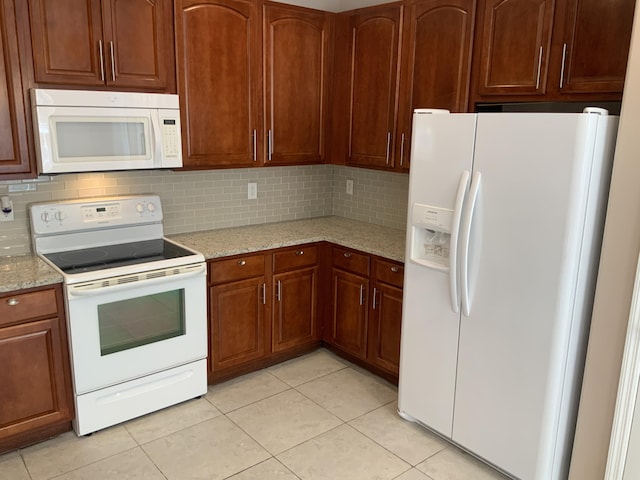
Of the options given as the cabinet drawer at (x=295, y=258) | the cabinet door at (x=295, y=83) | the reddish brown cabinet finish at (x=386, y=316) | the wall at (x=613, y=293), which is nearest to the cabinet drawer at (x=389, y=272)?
the reddish brown cabinet finish at (x=386, y=316)

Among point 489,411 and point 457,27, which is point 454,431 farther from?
point 457,27

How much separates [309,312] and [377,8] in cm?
201

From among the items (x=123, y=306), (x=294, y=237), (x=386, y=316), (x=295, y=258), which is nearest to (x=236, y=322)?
(x=295, y=258)

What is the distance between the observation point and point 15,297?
7.95ft

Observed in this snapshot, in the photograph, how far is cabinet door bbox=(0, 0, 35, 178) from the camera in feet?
7.97

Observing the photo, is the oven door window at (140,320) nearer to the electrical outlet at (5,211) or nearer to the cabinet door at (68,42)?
the electrical outlet at (5,211)

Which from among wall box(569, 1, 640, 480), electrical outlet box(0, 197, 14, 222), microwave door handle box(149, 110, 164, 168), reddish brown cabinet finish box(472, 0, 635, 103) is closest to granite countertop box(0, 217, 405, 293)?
electrical outlet box(0, 197, 14, 222)

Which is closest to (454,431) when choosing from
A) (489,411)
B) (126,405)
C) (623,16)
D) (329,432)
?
(489,411)

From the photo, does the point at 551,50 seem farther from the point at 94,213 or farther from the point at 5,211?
the point at 5,211

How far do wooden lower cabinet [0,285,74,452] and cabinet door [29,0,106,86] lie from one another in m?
1.04

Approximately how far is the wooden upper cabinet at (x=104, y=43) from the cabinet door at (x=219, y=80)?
0.38 ft

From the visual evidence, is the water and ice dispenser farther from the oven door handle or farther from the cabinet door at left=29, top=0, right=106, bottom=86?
the cabinet door at left=29, top=0, right=106, bottom=86

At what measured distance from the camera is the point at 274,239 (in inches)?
134

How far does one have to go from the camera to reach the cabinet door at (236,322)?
3.18 metres
